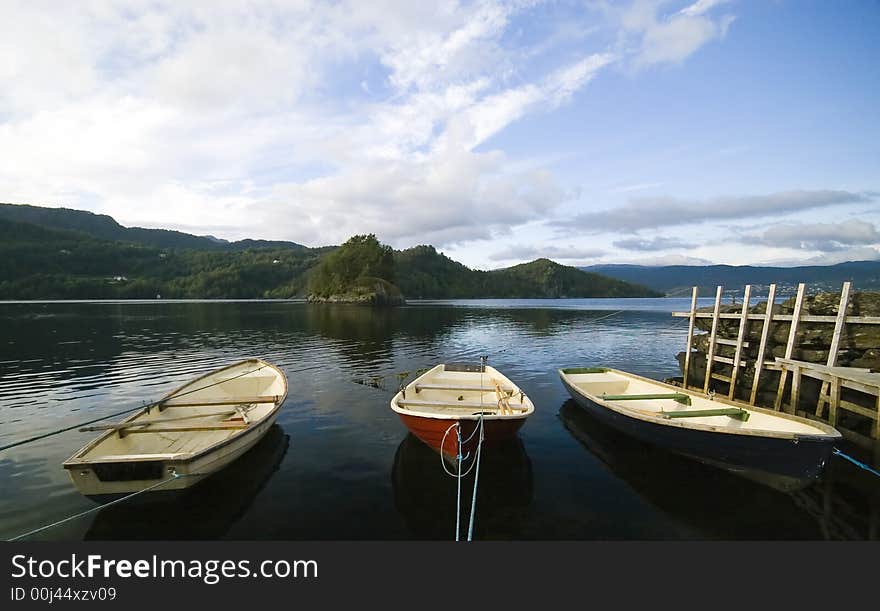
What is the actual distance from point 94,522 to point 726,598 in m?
13.8

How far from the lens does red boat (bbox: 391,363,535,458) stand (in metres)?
10.9

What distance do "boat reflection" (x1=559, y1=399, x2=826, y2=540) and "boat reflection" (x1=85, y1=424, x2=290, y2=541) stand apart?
11129 millimetres

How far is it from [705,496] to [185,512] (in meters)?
13.9

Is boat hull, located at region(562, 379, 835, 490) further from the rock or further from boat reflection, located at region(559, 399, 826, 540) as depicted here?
the rock

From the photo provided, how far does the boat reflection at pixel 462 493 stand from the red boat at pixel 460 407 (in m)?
0.96

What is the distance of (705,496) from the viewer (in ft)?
33.5

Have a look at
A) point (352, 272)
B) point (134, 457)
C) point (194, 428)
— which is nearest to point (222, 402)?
point (194, 428)

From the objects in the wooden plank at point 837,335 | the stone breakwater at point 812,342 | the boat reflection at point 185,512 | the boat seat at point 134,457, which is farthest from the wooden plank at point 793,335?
the boat seat at point 134,457

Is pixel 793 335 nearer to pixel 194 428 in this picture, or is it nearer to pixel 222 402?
pixel 194 428

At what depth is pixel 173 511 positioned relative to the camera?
9.31 metres

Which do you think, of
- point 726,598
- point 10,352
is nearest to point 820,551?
point 726,598

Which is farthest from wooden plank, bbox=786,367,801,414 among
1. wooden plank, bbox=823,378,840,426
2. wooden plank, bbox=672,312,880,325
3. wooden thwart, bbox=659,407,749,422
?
wooden thwart, bbox=659,407,749,422

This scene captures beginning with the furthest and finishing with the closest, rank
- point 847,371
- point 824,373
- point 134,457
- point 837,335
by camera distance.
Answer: point 837,335 → point 824,373 → point 847,371 → point 134,457

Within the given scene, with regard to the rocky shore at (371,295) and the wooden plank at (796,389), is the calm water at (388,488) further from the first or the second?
A: the rocky shore at (371,295)
